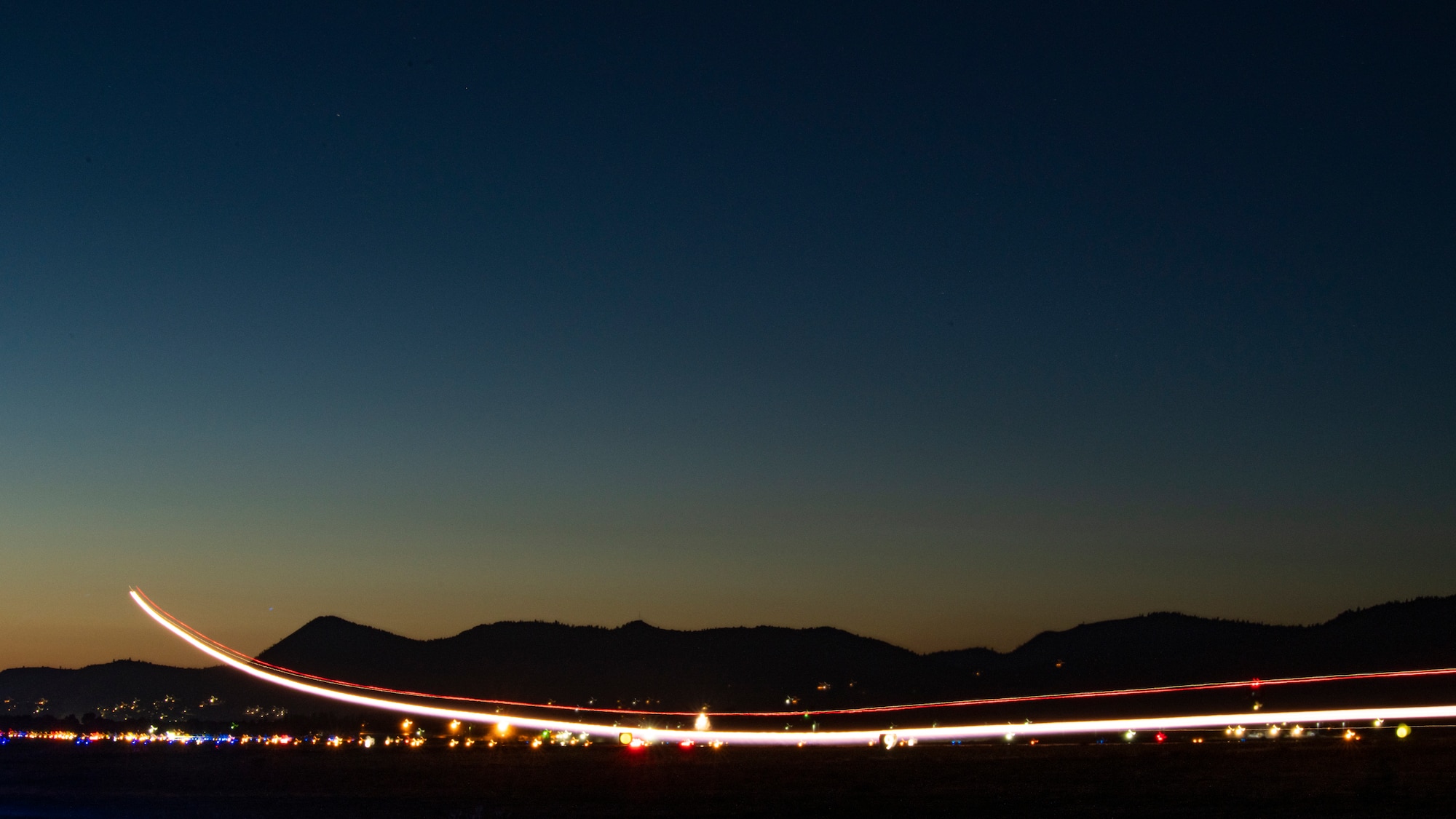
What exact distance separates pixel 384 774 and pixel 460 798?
1473 centimetres

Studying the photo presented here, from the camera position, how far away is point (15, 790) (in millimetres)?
48188

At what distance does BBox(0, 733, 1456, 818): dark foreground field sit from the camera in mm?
34250

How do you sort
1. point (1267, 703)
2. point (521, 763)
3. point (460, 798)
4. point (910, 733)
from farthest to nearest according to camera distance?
point (1267, 703), point (910, 733), point (521, 763), point (460, 798)

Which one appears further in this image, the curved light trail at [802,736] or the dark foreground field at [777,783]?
the curved light trail at [802,736]

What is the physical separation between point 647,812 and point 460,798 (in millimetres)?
8652

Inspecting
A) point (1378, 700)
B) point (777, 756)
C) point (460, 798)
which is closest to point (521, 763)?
point (777, 756)

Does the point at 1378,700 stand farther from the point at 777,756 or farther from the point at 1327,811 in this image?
the point at 1327,811

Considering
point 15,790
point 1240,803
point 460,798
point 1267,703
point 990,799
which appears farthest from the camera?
point 1267,703

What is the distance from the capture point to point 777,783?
144 ft

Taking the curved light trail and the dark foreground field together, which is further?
the curved light trail

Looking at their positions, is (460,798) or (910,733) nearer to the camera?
(460,798)

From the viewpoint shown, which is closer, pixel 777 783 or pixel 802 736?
pixel 777 783

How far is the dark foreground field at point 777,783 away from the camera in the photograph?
34.2 metres

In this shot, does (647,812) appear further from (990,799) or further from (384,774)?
(384,774)
